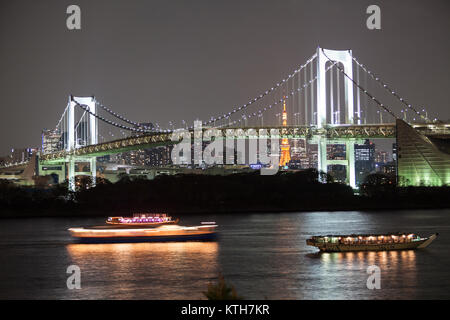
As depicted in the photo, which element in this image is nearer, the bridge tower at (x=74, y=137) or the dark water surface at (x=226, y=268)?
the dark water surface at (x=226, y=268)

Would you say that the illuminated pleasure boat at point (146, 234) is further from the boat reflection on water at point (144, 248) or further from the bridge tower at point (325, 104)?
the bridge tower at point (325, 104)

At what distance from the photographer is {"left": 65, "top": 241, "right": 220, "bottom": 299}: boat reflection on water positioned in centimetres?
1514

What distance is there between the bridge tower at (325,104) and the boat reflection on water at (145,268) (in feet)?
53.2

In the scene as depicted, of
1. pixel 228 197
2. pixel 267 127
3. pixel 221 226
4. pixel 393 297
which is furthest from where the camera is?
pixel 228 197

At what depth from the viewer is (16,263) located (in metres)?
19.6

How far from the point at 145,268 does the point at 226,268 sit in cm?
191

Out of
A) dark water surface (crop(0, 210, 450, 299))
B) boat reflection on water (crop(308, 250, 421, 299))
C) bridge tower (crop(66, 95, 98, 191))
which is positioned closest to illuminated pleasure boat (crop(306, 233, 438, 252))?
boat reflection on water (crop(308, 250, 421, 299))

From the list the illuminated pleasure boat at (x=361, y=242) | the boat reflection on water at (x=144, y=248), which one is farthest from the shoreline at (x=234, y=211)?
the illuminated pleasure boat at (x=361, y=242)

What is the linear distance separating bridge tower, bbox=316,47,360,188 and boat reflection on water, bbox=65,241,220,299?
16221mm

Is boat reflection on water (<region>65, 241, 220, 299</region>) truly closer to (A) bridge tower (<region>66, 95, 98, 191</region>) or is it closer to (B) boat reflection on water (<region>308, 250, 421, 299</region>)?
(B) boat reflection on water (<region>308, 250, 421, 299</region>)

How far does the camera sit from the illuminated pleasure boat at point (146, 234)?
2402 centimetres
